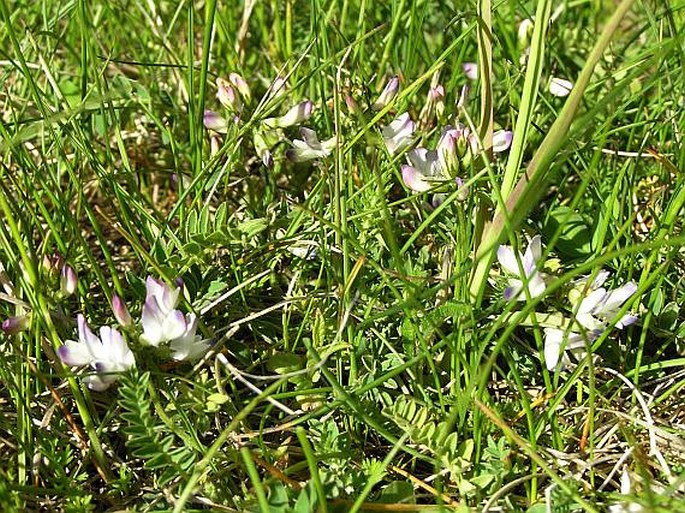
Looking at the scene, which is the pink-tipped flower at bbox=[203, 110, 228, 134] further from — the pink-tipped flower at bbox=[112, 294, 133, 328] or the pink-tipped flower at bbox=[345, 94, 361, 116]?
the pink-tipped flower at bbox=[112, 294, 133, 328]

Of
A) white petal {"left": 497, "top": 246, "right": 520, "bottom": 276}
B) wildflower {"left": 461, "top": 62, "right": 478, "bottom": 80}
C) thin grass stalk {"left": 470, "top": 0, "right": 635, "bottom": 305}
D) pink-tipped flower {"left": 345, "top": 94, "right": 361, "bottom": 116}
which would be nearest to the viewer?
thin grass stalk {"left": 470, "top": 0, "right": 635, "bottom": 305}

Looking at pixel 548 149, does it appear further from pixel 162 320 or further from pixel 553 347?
pixel 162 320

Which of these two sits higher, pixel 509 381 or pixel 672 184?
pixel 672 184

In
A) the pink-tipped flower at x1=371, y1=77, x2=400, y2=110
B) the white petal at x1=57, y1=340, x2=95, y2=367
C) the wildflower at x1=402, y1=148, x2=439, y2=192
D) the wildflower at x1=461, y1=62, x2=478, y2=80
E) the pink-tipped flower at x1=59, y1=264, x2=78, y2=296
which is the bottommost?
the white petal at x1=57, y1=340, x2=95, y2=367

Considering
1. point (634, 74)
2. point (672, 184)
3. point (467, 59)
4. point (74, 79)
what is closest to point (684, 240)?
point (634, 74)

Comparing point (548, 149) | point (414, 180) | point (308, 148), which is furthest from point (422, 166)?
point (548, 149)

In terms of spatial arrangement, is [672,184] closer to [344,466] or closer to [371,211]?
[371,211]

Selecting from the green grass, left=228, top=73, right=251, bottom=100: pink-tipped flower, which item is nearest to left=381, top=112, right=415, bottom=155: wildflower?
the green grass

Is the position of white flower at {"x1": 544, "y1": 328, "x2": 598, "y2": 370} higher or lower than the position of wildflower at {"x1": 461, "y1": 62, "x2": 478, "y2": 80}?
lower
